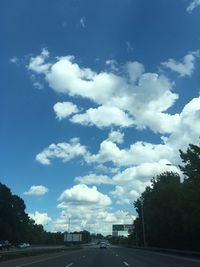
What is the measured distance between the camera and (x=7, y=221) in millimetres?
122250

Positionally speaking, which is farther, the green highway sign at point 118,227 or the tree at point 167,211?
the green highway sign at point 118,227

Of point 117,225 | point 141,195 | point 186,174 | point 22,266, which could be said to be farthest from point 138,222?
Result: point 22,266

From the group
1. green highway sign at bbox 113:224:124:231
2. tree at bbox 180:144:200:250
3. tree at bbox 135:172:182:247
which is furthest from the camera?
green highway sign at bbox 113:224:124:231

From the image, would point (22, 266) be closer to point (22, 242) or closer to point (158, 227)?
point (158, 227)

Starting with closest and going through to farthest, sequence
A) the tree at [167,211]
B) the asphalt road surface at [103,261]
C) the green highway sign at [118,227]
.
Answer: the asphalt road surface at [103,261] → the tree at [167,211] → the green highway sign at [118,227]

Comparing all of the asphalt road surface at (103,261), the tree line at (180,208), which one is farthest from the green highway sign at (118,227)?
the asphalt road surface at (103,261)

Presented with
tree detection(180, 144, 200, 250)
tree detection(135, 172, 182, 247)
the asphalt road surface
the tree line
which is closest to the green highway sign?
the tree line

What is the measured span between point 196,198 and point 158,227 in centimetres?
3301

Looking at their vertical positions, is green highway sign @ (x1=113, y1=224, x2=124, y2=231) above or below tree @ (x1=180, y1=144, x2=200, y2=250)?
above

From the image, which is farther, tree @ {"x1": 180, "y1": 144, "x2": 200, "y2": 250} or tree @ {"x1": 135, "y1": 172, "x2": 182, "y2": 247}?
tree @ {"x1": 135, "y1": 172, "x2": 182, "y2": 247}

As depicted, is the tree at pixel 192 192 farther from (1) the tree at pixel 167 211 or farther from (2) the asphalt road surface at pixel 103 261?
(2) the asphalt road surface at pixel 103 261

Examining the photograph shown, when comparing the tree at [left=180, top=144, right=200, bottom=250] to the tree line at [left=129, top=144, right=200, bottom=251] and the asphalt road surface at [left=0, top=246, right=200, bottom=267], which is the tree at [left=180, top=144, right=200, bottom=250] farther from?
the asphalt road surface at [left=0, top=246, right=200, bottom=267]

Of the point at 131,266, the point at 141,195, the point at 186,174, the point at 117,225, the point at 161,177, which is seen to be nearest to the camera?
the point at 131,266

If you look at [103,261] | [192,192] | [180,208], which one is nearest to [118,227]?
[180,208]
